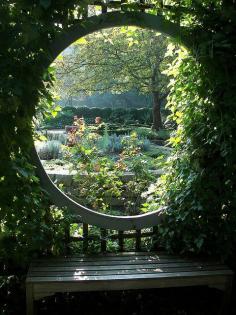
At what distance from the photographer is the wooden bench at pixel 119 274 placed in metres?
2.66

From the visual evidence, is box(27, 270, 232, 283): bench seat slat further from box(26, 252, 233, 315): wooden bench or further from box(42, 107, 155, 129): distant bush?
box(42, 107, 155, 129): distant bush

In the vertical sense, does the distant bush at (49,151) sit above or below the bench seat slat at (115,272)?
above

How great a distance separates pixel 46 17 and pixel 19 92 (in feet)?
1.67

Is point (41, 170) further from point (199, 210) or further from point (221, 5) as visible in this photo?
point (221, 5)

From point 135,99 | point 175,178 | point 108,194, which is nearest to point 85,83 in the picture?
point 135,99

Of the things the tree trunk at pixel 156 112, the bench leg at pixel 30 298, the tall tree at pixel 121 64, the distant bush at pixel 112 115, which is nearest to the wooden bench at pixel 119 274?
the bench leg at pixel 30 298

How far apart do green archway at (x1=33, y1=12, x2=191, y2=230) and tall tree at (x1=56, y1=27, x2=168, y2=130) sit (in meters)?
9.39

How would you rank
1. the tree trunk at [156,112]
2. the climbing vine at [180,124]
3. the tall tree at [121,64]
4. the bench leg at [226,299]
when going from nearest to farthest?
the climbing vine at [180,124]
the bench leg at [226,299]
the tall tree at [121,64]
the tree trunk at [156,112]

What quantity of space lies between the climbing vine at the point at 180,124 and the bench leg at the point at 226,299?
0.88ft

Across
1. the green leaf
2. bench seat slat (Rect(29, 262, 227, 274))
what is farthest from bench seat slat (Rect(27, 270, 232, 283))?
the green leaf

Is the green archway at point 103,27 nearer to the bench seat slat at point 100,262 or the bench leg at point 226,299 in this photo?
the bench seat slat at point 100,262

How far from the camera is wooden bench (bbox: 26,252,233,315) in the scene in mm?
2660

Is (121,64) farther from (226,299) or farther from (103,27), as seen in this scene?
(226,299)

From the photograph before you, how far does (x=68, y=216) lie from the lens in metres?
3.08
